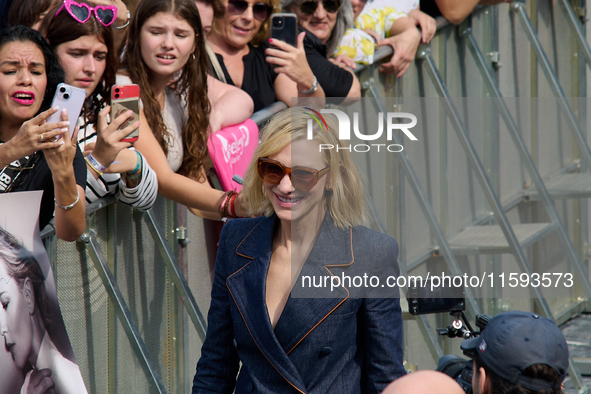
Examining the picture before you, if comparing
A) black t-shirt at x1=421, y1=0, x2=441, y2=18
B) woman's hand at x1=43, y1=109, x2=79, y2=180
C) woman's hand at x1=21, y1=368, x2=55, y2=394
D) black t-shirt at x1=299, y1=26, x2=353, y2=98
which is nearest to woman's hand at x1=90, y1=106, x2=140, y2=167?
woman's hand at x1=43, y1=109, x2=79, y2=180

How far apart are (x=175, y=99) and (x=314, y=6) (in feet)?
4.38

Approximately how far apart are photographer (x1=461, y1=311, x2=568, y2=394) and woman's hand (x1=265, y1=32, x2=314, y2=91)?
2397 mm

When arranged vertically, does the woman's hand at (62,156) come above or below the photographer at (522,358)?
above

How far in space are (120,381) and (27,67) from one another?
143cm

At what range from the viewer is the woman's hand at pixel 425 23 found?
18.4 ft

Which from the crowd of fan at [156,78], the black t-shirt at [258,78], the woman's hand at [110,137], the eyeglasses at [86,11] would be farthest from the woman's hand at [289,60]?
the woman's hand at [110,137]

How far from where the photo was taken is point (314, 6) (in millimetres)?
4773

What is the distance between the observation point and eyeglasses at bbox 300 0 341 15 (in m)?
4.77

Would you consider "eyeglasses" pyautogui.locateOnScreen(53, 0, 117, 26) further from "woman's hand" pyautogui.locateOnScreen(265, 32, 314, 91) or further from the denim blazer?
the denim blazer

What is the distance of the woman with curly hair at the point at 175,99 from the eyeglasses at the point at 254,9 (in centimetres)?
51

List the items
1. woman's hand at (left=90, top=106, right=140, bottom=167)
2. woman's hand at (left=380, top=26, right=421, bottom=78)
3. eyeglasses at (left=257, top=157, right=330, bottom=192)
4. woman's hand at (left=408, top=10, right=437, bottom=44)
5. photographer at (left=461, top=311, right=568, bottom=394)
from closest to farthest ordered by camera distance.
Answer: photographer at (left=461, top=311, right=568, bottom=394) < eyeglasses at (left=257, top=157, right=330, bottom=192) < woman's hand at (left=90, top=106, right=140, bottom=167) < woman's hand at (left=380, top=26, right=421, bottom=78) < woman's hand at (left=408, top=10, right=437, bottom=44)

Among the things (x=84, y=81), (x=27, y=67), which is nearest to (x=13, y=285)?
(x=27, y=67)

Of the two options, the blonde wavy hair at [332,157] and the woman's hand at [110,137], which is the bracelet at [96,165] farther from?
the blonde wavy hair at [332,157]

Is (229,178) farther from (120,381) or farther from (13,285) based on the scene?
(13,285)
